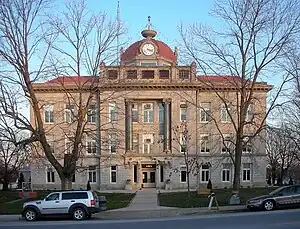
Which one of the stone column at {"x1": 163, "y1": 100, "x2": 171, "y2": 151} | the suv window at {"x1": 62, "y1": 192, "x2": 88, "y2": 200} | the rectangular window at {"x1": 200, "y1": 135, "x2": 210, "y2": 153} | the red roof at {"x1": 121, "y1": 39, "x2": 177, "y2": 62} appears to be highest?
the red roof at {"x1": 121, "y1": 39, "x2": 177, "y2": 62}

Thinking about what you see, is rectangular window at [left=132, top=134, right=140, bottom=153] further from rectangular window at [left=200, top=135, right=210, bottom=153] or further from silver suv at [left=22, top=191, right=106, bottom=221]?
silver suv at [left=22, top=191, right=106, bottom=221]

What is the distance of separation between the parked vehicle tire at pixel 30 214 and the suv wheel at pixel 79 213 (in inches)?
81.8

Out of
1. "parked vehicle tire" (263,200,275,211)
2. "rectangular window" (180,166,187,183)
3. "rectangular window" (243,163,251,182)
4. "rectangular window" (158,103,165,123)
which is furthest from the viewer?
"rectangular window" (243,163,251,182)

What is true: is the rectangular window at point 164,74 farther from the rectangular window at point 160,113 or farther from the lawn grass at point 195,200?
the lawn grass at point 195,200

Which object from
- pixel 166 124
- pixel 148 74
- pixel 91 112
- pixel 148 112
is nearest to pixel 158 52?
pixel 148 74

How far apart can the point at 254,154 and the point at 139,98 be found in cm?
1840

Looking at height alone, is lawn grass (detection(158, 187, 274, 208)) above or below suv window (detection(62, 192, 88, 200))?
below

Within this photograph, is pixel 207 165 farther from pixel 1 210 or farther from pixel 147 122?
pixel 1 210

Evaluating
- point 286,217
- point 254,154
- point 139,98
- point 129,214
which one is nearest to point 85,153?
point 139,98

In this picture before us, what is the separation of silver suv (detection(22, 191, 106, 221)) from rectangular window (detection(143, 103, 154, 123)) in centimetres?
4111

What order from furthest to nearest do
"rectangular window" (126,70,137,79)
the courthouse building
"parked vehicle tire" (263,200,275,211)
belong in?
1. the courthouse building
2. "rectangular window" (126,70,137,79)
3. "parked vehicle tire" (263,200,275,211)

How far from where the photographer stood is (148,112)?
65.3m

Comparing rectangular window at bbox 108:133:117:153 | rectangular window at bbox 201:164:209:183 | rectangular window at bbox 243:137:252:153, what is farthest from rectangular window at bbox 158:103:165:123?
rectangular window at bbox 243:137:252:153

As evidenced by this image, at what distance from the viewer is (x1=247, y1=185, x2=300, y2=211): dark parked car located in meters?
26.0
